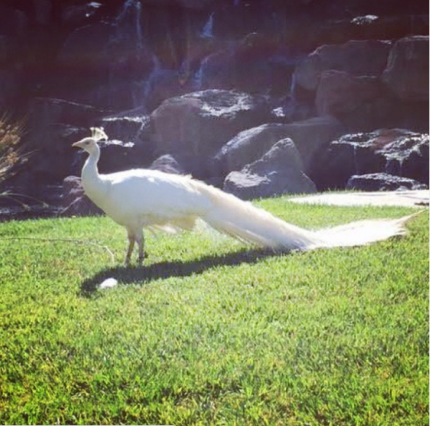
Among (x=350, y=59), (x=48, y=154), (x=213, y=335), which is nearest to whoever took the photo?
(x=213, y=335)

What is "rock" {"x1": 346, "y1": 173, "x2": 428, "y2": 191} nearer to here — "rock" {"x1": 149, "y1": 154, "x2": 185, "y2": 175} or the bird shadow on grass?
the bird shadow on grass

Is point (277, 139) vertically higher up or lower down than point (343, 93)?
lower down

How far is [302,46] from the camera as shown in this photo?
227cm

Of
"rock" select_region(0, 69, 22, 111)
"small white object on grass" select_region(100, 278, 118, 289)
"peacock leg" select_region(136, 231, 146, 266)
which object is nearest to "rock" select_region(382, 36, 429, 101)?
"peacock leg" select_region(136, 231, 146, 266)

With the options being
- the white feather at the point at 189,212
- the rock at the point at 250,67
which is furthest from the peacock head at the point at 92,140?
the rock at the point at 250,67

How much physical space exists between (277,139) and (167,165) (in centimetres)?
40

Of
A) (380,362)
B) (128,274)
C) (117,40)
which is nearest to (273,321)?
(380,362)

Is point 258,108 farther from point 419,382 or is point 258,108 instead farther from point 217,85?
point 419,382

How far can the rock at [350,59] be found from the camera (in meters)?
2.28

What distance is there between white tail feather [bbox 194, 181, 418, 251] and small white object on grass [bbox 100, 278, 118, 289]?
0.50 meters

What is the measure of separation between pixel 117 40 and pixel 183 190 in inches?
22.3

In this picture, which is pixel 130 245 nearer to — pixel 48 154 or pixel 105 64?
pixel 48 154

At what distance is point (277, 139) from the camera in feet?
7.37

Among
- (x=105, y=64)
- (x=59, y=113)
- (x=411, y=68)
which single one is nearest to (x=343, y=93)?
(x=411, y=68)
